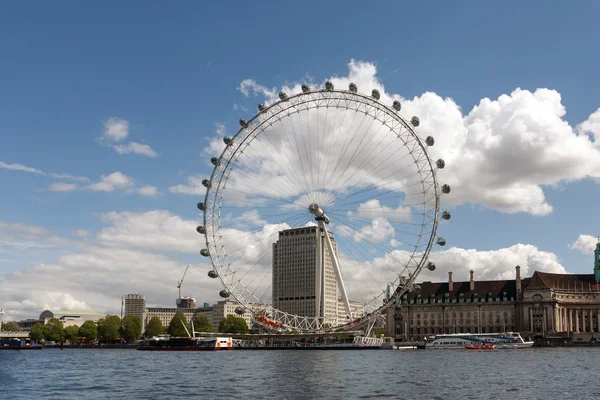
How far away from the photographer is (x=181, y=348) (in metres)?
181

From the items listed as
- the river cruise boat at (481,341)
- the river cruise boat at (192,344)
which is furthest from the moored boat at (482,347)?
the river cruise boat at (192,344)

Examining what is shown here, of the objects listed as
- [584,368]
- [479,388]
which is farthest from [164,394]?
[584,368]

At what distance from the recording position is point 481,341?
177m

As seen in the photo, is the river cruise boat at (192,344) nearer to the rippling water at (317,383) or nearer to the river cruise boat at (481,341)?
the river cruise boat at (481,341)

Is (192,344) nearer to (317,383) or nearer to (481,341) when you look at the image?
(481,341)

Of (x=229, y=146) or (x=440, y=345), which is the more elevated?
(x=229, y=146)

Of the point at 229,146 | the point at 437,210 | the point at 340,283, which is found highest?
the point at 229,146

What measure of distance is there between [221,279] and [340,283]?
21.0 meters

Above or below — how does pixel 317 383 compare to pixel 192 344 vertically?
above

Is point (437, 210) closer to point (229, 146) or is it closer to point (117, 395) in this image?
point (229, 146)

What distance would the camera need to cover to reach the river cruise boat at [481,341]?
17512cm

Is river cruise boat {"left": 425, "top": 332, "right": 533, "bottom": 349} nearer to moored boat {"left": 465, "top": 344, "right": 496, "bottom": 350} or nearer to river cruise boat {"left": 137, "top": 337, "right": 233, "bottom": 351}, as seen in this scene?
moored boat {"left": 465, "top": 344, "right": 496, "bottom": 350}

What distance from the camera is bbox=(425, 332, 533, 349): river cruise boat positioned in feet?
575

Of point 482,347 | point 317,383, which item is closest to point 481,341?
point 482,347
